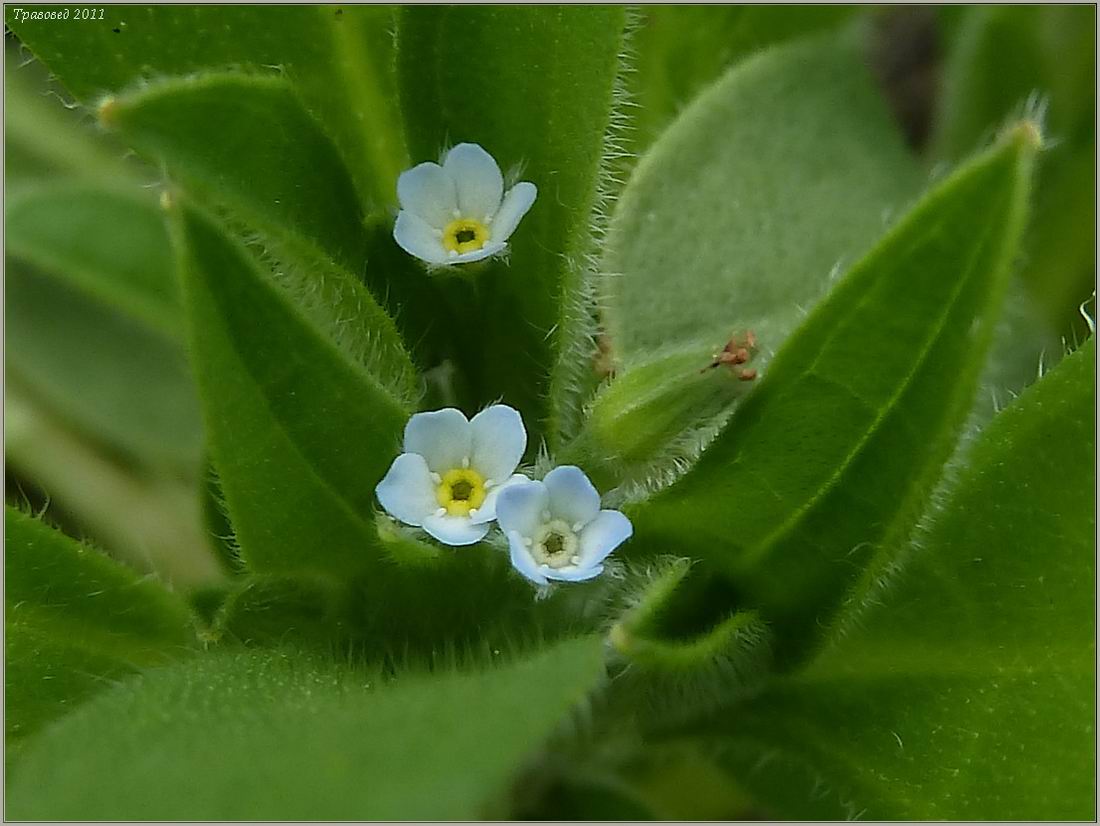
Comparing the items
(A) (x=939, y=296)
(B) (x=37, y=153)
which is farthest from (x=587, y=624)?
(B) (x=37, y=153)

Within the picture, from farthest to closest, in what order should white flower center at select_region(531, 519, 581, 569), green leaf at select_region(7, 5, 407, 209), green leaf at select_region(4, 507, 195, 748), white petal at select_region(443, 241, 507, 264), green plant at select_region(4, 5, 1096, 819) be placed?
green leaf at select_region(7, 5, 407, 209) → green leaf at select_region(4, 507, 195, 748) → white petal at select_region(443, 241, 507, 264) → white flower center at select_region(531, 519, 581, 569) → green plant at select_region(4, 5, 1096, 819)

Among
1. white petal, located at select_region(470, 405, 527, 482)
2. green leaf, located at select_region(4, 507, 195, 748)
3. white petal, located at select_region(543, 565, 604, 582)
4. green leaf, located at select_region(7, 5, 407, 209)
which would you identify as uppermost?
green leaf, located at select_region(7, 5, 407, 209)

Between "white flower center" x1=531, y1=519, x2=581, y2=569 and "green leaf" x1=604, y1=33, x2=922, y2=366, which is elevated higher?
"green leaf" x1=604, y1=33, x2=922, y2=366

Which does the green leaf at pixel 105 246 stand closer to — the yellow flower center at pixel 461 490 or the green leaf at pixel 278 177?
the green leaf at pixel 278 177

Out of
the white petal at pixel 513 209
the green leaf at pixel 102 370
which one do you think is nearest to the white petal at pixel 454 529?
the white petal at pixel 513 209

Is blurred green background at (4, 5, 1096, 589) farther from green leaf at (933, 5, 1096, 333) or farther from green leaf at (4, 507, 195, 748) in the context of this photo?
green leaf at (4, 507, 195, 748)

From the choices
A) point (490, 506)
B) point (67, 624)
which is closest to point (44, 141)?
point (67, 624)

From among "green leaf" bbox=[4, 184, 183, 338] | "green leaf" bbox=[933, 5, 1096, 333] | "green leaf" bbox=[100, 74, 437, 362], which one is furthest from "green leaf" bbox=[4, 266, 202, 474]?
"green leaf" bbox=[933, 5, 1096, 333]
